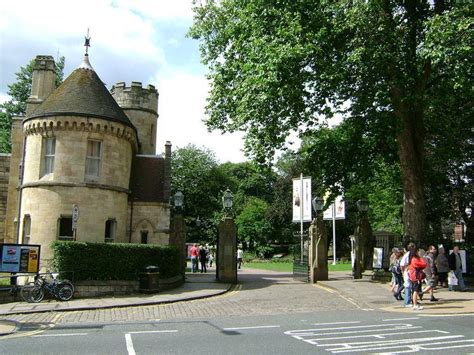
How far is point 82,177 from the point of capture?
981 inches

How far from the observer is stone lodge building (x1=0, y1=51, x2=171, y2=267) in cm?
2452

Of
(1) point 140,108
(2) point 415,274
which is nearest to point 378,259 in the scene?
(2) point 415,274

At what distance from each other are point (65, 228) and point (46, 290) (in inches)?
310

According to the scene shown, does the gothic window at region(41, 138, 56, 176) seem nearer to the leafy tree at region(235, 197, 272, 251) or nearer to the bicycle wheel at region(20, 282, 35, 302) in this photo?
the bicycle wheel at region(20, 282, 35, 302)

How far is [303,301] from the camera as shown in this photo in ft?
55.3

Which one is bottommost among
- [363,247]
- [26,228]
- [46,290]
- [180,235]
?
[46,290]

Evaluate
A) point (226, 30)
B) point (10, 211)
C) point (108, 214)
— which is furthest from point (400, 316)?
point (10, 211)

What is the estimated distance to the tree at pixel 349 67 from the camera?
1772 centimetres

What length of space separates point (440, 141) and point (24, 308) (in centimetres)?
2194

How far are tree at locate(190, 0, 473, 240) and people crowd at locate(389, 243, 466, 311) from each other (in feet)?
5.91

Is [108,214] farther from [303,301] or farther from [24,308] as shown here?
[303,301]

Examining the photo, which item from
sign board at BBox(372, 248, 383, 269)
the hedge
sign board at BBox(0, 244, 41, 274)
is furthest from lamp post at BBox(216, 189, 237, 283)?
sign board at BBox(0, 244, 41, 274)

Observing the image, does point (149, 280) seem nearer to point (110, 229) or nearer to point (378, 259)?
point (110, 229)

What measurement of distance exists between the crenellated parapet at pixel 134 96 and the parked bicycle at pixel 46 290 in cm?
2003
